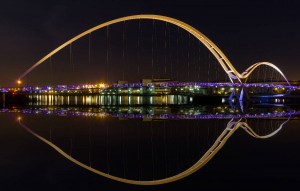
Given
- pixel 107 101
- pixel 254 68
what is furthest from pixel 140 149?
pixel 254 68

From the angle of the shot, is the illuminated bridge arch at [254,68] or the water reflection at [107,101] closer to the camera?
the water reflection at [107,101]

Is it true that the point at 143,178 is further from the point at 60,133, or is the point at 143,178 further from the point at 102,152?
the point at 60,133

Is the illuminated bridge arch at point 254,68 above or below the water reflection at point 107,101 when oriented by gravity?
above

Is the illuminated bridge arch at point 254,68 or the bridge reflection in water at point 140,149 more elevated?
the illuminated bridge arch at point 254,68

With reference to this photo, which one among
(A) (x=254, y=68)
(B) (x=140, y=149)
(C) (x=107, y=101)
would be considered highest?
(A) (x=254, y=68)

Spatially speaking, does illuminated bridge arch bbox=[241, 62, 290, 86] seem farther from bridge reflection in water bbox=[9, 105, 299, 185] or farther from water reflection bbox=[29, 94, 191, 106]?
bridge reflection in water bbox=[9, 105, 299, 185]

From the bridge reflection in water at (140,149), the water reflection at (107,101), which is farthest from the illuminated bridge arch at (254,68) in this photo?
the bridge reflection in water at (140,149)

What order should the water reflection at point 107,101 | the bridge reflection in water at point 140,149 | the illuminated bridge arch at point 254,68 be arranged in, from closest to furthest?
the bridge reflection in water at point 140,149 → the water reflection at point 107,101 → the illuminated bridge arch at point 254,68

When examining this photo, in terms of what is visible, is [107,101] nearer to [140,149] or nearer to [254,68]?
[254,68]

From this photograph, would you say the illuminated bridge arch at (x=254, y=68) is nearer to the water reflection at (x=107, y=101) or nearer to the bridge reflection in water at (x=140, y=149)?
the water reflection at (x=107, y=101)

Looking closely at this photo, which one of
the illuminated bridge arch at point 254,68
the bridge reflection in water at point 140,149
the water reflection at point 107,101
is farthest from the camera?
the illuminated bridge arch at point 254,68

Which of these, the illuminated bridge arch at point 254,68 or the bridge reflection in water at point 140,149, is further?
the illuminated bridge arch at point 254,68

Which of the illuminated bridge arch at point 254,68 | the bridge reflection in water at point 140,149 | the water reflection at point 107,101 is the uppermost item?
the illuminated bridge arch at point 254,68

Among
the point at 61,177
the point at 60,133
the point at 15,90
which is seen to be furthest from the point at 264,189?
the point at 15,90
